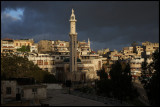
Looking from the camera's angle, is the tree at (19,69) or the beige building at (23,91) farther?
the tree at (19,69)

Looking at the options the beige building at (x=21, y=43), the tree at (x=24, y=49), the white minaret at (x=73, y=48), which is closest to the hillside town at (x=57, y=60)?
the beige building at (x=21, y=43)

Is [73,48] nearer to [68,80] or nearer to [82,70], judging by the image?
[82,70]

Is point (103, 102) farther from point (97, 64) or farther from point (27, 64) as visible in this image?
point (97, 64)

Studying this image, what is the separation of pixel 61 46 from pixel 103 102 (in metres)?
109

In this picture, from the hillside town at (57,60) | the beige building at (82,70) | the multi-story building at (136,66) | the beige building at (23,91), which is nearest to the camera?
the beige building at (23,91)

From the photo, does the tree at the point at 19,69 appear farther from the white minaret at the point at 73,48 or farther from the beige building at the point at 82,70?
the beige building at the point at 82,70

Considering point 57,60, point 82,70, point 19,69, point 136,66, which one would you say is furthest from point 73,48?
point 19,69

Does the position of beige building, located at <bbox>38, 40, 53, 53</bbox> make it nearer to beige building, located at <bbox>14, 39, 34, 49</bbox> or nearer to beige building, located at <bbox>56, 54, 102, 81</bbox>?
beige building, located at <bbox>14, 39, 34, 49</bbox>

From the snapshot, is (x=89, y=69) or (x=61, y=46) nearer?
(x=89, y=69)

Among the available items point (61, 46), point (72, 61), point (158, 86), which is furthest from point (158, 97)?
point (61, 46)

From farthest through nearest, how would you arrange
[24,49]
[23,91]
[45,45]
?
[45,45] < [24,49] < [23,91]

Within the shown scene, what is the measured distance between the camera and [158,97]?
38156mm

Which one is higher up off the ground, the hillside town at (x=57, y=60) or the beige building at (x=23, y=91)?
the hillside town at (x=57, y=60)

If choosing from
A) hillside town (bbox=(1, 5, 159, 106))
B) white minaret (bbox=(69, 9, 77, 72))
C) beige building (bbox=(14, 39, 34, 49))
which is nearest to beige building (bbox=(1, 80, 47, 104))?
hillside town (bbox=(1, 5, 159, 106))
